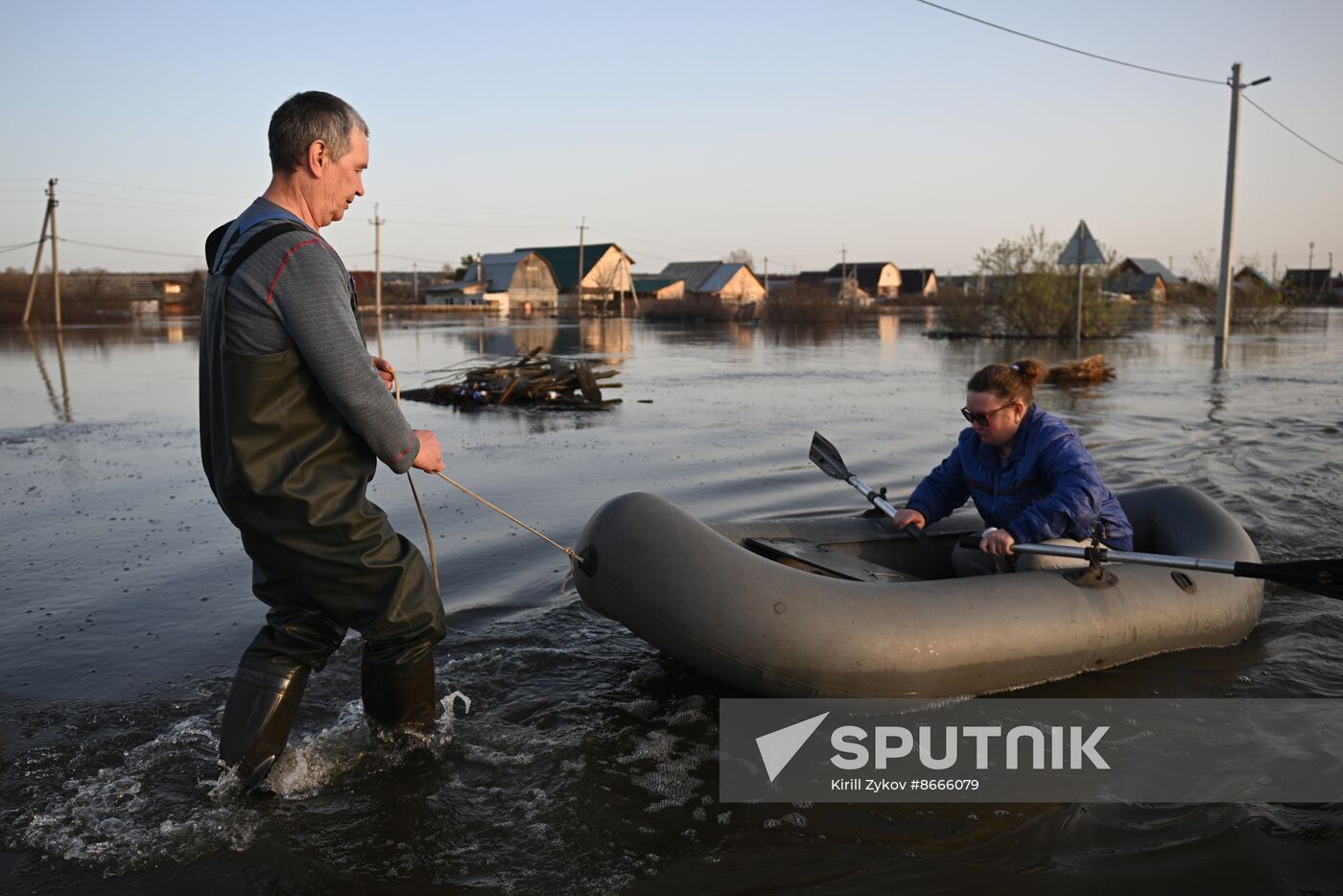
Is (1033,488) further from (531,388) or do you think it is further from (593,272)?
(593,272)

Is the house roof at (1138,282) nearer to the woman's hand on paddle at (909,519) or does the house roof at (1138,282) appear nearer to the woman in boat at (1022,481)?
the woman in boat at (1022,481)

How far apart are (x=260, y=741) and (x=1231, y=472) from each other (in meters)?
9.08

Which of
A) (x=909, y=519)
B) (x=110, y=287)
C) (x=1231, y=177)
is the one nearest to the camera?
(x=909, y=519)

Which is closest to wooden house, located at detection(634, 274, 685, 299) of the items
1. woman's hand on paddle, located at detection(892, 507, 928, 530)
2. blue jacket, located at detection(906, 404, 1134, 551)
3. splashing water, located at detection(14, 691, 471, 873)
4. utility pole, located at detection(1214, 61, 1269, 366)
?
utility pole, located at detection(1214, 61, 1269, 366)

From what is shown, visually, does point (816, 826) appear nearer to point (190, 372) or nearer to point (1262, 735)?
point (1262, 735)

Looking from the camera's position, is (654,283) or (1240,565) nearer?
(1240,565)

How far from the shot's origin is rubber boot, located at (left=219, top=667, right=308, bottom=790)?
3.31 m

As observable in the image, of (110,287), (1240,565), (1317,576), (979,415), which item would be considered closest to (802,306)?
(110,287)

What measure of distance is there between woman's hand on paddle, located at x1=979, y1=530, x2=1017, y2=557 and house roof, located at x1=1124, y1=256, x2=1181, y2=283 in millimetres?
96802

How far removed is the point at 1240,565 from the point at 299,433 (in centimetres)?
381

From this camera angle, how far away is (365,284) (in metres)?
86.1

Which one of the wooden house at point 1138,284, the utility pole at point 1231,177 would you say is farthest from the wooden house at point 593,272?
the utility pole at point 1231,177

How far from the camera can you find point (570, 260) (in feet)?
244

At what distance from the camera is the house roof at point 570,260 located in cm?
7256
